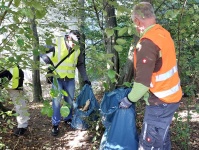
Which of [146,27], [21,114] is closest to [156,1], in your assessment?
[146,27]

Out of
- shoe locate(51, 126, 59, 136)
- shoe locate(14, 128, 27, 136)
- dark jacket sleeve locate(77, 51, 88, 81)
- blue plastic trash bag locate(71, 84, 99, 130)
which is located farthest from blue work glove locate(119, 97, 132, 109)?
shoe locate(14, 128, 27, 136)

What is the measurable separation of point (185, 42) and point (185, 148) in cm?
149

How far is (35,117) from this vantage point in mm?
5613

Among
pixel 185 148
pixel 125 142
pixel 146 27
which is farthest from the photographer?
pixel 185 148

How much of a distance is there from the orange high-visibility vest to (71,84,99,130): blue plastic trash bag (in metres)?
1.85

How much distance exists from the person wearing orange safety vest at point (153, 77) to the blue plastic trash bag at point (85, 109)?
1.59m

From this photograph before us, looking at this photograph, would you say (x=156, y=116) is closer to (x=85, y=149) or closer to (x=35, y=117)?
(x=85, y=149)

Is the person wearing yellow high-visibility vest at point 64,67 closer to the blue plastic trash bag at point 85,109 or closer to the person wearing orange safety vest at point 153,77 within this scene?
the blue plastic trash bag at point 85,109

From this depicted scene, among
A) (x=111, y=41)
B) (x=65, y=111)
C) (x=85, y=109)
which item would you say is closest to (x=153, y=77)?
(x=65, y=111)

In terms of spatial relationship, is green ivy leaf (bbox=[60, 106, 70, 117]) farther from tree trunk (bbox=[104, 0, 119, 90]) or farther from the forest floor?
the forest floor

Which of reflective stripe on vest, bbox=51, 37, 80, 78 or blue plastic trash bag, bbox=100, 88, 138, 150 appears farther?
reflective stripe on vest, bbox=51, 37, 80, 78

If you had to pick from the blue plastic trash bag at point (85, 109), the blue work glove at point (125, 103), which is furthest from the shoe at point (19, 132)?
the blue work glove at point (125, 103)

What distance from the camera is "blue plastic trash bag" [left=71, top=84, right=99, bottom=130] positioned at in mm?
4324

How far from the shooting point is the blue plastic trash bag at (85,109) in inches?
170
